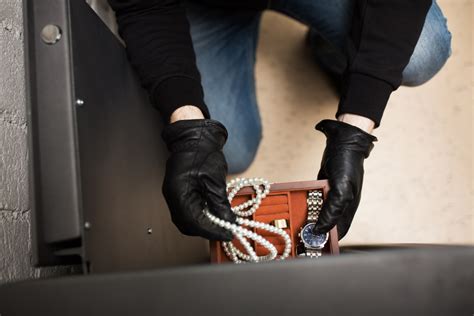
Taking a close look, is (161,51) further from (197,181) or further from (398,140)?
(398,140)

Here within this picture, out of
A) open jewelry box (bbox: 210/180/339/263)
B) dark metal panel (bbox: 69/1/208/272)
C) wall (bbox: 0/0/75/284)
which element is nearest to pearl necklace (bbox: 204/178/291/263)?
open jewelry box (bbox: 210/180/339/263)

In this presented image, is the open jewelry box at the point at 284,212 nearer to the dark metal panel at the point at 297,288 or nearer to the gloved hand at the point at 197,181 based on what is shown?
the gloved hand at the point at 197,181

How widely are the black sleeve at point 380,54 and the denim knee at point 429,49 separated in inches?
7.8

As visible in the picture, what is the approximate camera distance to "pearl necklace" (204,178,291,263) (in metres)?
0.57

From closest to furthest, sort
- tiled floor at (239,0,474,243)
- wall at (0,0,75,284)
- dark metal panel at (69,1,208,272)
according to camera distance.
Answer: dark metal panel at (69,1,208,272), wall at (0,0,75,284), tiled floor at (239,0,474,243)

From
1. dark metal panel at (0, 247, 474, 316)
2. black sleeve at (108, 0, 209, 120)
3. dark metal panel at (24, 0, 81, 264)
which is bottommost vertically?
dark metal panel at (0, 247, 474, 316)

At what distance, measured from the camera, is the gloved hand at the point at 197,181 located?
1.89ft

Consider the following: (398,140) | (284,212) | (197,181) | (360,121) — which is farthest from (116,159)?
(398,140)

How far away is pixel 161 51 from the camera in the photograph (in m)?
0.70

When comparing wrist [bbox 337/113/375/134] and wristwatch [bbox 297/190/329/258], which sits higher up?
wrist [bbox 337/113/375/134]

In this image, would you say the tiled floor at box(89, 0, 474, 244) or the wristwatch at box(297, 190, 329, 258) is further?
the tiled floor at box(89, 0, 474, 244)

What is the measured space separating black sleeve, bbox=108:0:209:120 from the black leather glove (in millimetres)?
178

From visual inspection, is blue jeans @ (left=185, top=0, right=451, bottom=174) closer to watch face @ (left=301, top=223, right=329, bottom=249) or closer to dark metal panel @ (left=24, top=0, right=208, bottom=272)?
dark metal panel @ (left=24, top=0, right=208, bottom=272)

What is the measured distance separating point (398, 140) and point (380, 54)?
1.78 feet
